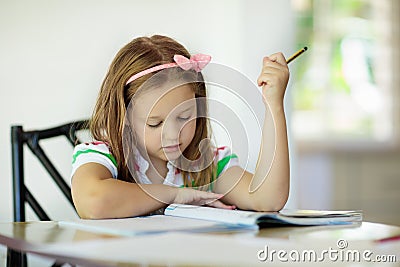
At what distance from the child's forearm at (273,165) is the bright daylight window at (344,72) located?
2585 millimetres

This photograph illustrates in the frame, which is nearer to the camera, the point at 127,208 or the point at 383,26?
the point at 127,208

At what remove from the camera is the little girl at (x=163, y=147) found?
3.88 ft

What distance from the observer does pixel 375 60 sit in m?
4.11

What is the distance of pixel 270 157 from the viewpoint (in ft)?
4.09

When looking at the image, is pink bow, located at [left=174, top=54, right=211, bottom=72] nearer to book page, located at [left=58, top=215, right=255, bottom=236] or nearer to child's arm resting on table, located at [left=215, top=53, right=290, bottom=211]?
child's arm resting on table, located at [left=215, top=53, right=290, bottom=211]

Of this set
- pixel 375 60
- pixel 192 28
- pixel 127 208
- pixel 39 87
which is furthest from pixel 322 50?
pixel 127 208

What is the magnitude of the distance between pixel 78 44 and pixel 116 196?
82 centimetres

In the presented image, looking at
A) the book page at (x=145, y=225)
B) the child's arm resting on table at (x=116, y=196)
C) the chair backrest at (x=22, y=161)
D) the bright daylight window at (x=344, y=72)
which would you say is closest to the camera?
the book page at (x=145, y=225)

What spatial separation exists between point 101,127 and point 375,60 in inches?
118

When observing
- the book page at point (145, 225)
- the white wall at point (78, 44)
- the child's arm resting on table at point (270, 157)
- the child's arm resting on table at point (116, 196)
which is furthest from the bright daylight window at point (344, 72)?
the book page at point (145, 225)

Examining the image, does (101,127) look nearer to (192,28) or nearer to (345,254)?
(192,28)

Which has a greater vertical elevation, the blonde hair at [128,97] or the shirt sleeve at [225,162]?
the blonde hair at [128,97]

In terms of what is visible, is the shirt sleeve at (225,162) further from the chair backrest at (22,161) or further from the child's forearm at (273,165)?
the chair backrest at (22,161)

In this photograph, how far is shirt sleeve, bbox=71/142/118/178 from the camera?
1278 millimetres
